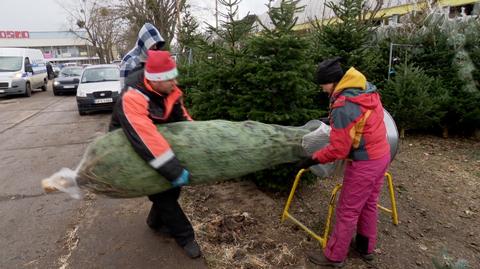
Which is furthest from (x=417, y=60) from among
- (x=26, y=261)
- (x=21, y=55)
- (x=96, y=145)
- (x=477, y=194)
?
(x=21, y=55)

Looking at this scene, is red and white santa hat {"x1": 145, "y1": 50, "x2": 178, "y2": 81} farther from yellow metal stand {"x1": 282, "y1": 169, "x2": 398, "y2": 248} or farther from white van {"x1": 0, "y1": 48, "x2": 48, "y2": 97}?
white van {"x1": 0, "y1": 48, "x2": 48, "y2": 97}

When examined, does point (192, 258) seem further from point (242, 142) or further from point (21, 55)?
point (21, 55)

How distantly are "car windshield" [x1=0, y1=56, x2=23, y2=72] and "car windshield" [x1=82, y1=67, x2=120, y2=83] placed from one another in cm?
690

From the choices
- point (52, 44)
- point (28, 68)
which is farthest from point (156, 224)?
point (52, 44)

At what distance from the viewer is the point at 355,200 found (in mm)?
2838

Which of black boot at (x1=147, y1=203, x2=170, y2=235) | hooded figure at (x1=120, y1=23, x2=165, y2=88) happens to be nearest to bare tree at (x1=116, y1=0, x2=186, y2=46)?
hooded figure at (x1=120, y1=23, x2=165, y2=88)

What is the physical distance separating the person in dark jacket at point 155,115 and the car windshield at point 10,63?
17.4 meters

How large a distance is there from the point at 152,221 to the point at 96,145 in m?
1.41

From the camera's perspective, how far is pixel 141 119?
2398 millimetres

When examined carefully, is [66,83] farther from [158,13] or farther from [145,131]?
[145,131]

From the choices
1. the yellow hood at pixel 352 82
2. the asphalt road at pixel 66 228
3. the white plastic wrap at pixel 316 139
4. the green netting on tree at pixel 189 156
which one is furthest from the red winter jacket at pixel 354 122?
the asphalt road at pixel 66 228

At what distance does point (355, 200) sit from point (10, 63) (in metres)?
18.9

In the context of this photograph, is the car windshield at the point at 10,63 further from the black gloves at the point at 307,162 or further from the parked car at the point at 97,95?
the black gloves at the point at 307,162

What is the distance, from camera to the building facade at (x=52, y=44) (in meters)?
67.5
